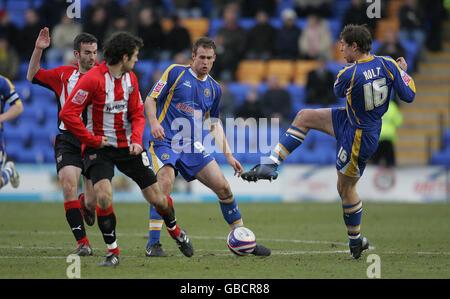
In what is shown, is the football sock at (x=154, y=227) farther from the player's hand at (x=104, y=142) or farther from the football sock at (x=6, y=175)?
the football sock at (x=6, y=175)

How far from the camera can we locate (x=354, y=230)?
8.95 meters

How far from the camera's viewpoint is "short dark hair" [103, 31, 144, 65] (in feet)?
25.9

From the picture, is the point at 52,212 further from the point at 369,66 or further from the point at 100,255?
the point at 369,66

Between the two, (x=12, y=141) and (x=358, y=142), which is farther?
(x=12, y=141)

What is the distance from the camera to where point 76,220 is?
29.9 feet

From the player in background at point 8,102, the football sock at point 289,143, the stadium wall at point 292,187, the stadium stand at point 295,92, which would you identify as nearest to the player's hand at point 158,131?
the football sock at point 289,143

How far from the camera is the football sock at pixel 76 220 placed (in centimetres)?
905

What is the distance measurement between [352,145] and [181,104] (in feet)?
6.99

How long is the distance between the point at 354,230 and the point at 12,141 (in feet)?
41.1

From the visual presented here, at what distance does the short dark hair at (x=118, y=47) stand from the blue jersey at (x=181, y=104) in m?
1.42

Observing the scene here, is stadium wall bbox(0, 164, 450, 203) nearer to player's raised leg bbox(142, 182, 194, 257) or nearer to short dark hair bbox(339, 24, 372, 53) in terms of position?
player's raised leg bbox(142, 182, 194, 257)

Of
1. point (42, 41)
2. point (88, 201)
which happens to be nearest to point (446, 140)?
point (88, 201)

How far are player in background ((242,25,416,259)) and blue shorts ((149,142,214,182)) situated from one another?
74 cm
